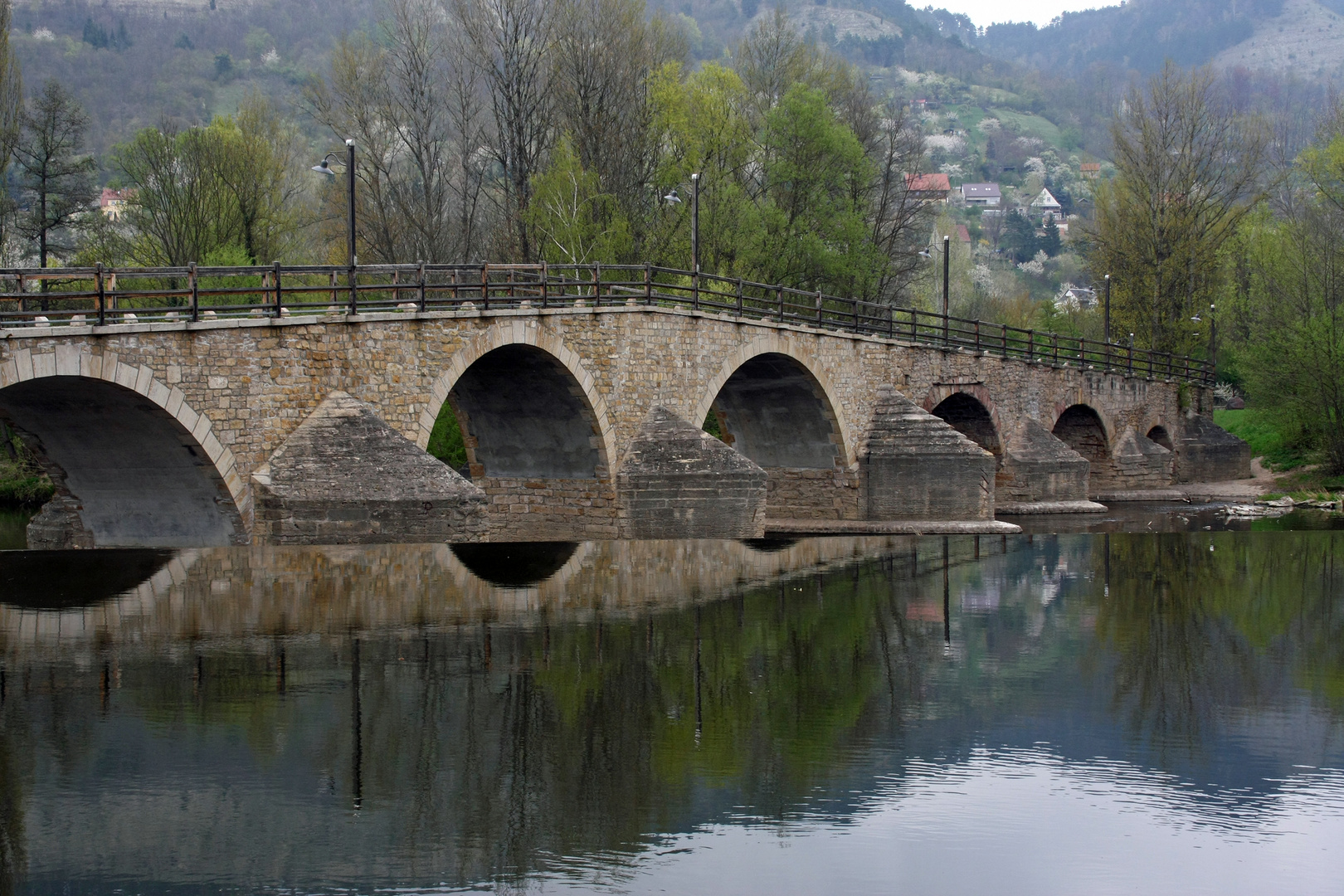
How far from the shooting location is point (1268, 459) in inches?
1940

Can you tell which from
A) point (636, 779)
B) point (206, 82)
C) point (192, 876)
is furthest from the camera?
point (206, 82)

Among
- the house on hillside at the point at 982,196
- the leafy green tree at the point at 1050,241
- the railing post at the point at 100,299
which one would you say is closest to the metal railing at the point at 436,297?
the railing post at the point at 100,299

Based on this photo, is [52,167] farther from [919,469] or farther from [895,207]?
[895,207]

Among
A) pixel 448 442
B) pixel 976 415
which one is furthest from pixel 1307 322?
pixel 448 442

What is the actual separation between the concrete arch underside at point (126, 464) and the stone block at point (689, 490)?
8.69 m

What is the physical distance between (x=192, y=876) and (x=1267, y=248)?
48.7 m

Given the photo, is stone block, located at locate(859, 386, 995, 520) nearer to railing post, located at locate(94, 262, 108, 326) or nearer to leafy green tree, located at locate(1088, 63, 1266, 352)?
railing post, located at locate(94, 262, 108, 326)

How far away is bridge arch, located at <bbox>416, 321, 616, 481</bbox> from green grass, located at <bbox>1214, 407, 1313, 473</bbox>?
25790 mm

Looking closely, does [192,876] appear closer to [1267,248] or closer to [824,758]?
[824,758]

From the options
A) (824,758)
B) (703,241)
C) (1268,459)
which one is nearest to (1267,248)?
(1268,459)

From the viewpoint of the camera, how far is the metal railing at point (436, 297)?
59.0ft

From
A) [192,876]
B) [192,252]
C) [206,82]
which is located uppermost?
[206,82]

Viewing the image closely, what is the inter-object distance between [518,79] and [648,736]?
31307mm

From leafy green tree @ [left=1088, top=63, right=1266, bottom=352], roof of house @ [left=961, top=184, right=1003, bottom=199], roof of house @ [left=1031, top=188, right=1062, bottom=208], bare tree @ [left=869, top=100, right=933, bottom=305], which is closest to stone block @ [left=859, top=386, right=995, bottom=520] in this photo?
bare tree @ [left=869, top=100, right=933, bottom=305]
